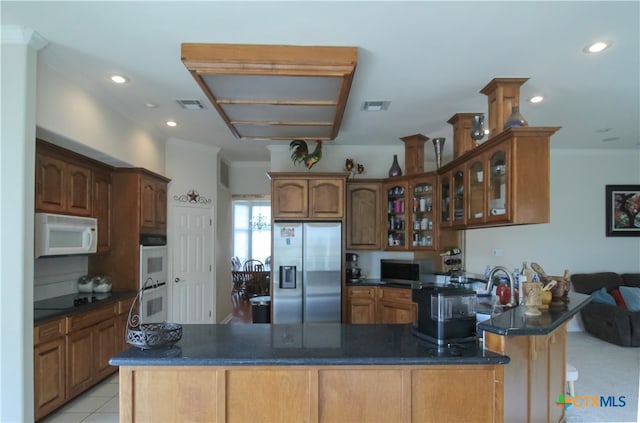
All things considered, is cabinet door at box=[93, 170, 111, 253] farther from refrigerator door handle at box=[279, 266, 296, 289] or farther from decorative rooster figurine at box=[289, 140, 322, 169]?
decorative rooster figurine at box=[289, 140, 322, 169]

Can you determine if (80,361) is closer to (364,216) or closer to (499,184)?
(364,216)

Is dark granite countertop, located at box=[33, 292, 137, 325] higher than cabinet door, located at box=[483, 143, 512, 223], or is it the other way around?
cabinet door, located at box=[483, 143, 512, 223]

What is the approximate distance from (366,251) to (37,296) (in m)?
3.93

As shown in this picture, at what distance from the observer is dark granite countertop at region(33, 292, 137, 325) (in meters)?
2.81

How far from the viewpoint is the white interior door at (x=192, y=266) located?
497 centimetres

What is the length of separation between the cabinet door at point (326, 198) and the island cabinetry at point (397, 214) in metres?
0.84

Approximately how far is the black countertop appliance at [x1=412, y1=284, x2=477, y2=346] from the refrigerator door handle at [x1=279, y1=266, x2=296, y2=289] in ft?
8.78

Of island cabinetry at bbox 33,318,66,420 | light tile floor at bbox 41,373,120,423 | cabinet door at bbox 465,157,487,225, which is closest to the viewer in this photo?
island cabinetry at bbox 33,318,66,420

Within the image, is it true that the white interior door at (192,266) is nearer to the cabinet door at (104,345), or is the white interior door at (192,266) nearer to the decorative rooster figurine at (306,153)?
the cabinet door at (104,345)

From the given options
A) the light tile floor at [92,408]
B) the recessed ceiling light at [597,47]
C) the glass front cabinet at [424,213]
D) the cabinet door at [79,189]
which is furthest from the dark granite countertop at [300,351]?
the glass front cabinet at [424,213]

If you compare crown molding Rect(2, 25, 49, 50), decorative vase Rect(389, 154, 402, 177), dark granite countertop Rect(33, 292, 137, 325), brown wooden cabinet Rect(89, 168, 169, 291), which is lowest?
dark granite countertop Rect(33, 292, 137, 325)

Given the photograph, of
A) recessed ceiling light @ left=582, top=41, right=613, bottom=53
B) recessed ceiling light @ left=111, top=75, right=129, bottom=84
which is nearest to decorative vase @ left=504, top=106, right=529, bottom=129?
recessed ceiling light @ left=582, top=41, right=613, bottom=53

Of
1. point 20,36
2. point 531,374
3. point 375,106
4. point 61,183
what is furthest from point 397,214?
point 20,36

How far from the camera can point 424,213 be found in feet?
16.3
